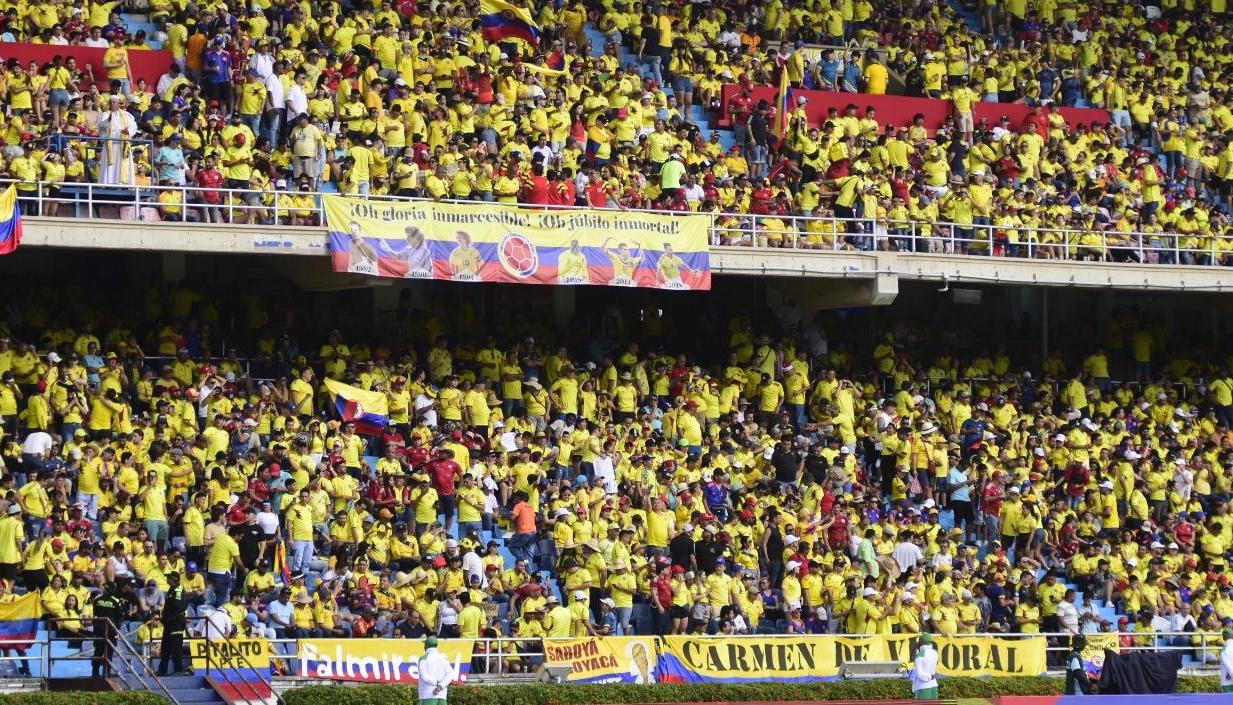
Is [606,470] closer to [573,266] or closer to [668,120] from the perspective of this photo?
[573,266]

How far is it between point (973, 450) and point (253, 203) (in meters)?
11.0

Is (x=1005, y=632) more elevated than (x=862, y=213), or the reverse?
(x=862, y=213)

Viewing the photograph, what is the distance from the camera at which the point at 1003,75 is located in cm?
4259

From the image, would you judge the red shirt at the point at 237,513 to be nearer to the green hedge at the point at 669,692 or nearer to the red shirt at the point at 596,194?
the green hedge at the point at 669,692

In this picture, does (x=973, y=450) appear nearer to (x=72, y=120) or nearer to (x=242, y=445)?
(x=242, y=445)

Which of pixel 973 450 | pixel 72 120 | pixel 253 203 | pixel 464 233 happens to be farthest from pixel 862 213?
pixel 72 120

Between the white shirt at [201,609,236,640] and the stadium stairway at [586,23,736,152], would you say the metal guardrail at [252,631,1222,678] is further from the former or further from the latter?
the stadium stairway at [586,23,736,152]

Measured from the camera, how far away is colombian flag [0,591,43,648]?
27359 mm

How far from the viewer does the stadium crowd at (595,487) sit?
29641 millimetres

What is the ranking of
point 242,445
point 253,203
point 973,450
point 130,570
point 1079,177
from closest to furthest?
point 130,570 → point 242,445 → point 253,203 → point 973,450 → point 1079,177

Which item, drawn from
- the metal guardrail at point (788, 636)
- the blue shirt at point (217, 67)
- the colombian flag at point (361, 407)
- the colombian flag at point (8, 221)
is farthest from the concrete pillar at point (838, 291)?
the colombian flag at point (8, 221)

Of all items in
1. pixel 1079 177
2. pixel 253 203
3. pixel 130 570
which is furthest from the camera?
pixel 1079 177

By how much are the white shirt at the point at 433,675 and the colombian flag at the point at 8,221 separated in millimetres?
8565

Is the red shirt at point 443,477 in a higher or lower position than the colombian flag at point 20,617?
higher
